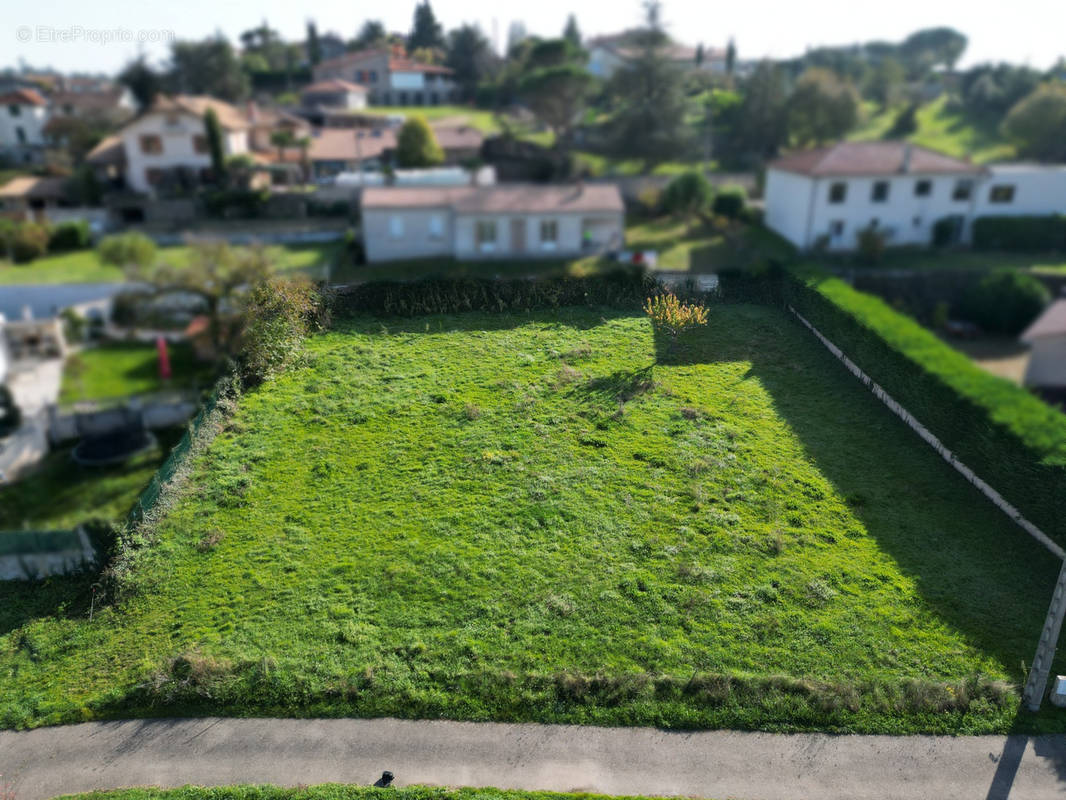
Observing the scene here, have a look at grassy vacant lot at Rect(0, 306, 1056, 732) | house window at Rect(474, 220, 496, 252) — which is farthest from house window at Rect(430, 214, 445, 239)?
grassy vacant lot at Rect(0, 306, 1056, 732)

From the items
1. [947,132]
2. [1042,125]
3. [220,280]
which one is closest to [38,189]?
[220,280]

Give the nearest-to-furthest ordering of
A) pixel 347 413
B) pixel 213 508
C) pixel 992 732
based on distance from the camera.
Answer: pixel 992 732 → pixel 213 508 → pixel 347 413

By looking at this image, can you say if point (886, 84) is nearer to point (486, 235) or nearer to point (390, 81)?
point (390, 81)

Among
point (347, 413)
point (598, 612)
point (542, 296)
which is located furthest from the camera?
point (542, 296)

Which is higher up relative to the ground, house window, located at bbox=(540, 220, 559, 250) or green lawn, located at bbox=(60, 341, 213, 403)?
house window, located at bbox=(540, 220, 559, 250)

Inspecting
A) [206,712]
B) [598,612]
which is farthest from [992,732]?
[206,712]

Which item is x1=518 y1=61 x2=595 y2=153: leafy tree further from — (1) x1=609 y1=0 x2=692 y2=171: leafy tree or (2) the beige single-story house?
(2) the beige single-story house

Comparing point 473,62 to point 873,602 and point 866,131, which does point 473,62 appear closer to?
point 866,131
